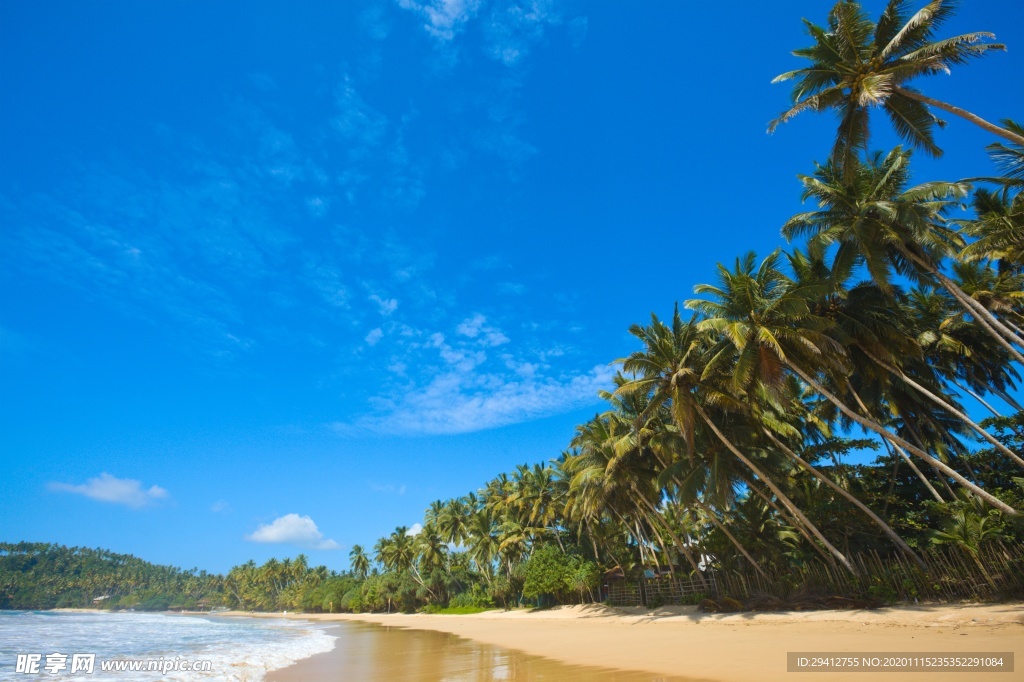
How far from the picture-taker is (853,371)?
16969 mm

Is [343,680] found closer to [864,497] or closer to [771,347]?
[771,347]

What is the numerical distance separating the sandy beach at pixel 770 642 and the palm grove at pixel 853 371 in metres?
2.27

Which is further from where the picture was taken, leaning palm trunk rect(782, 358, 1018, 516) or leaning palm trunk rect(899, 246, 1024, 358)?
leaning palm trunk rect(899, 246, 1024, 358)

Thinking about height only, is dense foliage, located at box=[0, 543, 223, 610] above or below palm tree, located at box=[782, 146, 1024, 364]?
below

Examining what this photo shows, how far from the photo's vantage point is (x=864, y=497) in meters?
19.4

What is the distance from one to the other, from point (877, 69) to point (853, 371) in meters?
9.72

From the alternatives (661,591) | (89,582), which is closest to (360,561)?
(661,591)

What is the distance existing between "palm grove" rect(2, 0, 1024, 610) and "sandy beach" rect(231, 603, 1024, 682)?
2.27 meters

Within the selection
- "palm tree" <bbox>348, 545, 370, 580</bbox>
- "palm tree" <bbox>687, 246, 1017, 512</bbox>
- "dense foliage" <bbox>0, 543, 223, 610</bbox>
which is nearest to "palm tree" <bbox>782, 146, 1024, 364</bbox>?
"palm tree" <bbox>687, 246, 1017, 512</bbox>

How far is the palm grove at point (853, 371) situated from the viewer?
12352mm

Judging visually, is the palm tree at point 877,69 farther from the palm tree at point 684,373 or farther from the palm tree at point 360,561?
the palm tree at point 360,561

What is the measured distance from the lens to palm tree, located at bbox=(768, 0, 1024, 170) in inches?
422

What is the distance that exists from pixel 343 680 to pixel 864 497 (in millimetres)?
19825

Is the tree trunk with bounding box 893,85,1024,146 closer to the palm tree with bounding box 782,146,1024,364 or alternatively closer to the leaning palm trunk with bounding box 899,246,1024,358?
the palm tree with bounding box 782,146,1024,364
